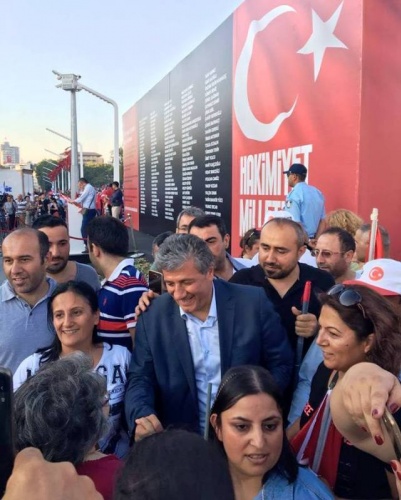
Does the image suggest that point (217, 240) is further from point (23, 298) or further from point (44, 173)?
point (44, 173)

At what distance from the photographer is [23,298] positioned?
3.02 m

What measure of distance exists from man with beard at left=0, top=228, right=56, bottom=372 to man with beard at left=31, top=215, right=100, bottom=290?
1.42ft

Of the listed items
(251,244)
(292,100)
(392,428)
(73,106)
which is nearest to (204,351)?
(392,428)

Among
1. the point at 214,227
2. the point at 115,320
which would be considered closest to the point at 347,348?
the point at 115,320

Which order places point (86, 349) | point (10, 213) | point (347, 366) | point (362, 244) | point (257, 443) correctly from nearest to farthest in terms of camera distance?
point (257, 443) → point (347, 366) → point (86, 349) → point (362, 244) → point (10, 213)

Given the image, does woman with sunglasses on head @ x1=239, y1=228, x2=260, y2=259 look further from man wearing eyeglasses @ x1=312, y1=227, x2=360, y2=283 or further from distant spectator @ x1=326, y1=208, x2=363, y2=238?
man wearing eyeglasses @ x1=312, y1=227, x2=360, y2=283

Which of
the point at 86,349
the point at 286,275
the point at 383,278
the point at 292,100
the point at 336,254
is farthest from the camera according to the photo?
the point at 292,100

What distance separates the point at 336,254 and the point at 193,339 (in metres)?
1.56

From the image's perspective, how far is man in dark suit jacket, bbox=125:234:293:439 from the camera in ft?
8.09

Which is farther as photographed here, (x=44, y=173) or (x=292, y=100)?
(x=44, y=173)

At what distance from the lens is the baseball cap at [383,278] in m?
2.24

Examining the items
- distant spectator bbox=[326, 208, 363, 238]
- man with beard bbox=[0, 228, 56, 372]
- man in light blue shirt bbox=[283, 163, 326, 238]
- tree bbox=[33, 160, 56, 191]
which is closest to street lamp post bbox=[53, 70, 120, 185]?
man in light blue shirt bbox=[283, 163, 326, 238]

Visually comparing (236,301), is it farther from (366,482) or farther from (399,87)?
(399,87)

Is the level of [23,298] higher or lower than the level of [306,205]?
lower
